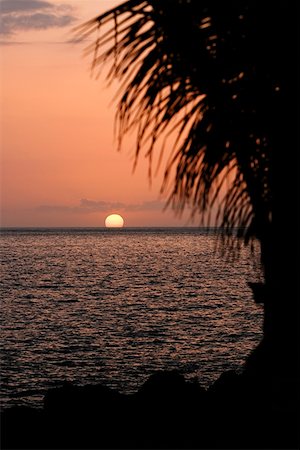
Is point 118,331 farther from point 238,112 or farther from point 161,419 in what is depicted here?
point 238,112

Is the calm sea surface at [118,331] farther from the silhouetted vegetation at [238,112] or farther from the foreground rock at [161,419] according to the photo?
the silhouetted vegetation at [238,112]

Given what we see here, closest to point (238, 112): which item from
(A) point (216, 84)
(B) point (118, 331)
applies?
(A) point (216, 84)

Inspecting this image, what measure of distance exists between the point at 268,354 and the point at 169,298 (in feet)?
158

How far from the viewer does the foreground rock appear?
171 inches

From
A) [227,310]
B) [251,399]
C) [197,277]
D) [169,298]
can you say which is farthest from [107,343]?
[197,277]

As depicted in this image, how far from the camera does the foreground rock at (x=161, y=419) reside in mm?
4332

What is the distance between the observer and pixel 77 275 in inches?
3051

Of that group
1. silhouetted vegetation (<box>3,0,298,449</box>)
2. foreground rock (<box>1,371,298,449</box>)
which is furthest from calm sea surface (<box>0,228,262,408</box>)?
silhouetted vegetation (<box>3,0,298,449</box>)

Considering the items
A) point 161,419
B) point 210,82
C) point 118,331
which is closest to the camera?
point 210,82

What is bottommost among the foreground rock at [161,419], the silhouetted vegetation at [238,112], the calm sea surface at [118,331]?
the calm sea surface at [118,331]

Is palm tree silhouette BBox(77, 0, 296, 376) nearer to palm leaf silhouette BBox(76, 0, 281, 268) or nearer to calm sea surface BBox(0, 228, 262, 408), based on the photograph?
palm leaf silhouette BBox(76, 0, 281, 268)

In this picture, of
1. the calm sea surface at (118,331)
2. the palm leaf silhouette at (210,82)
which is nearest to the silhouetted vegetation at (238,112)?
the palm leaf silhouette at (210,82)

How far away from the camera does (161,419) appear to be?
33.3ft

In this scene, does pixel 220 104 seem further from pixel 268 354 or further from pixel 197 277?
pixel 197 277
